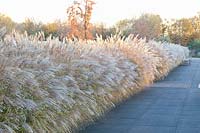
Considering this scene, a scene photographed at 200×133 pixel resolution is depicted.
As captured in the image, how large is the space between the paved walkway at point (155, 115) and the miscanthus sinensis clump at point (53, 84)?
29cm

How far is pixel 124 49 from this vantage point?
43.7 ft

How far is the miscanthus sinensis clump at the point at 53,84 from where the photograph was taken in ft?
17.8

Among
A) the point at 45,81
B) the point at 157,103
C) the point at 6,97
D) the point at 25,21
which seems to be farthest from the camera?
the point at 25,21

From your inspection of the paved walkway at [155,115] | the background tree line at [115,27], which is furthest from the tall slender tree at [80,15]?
the paved walkway at [155,115]

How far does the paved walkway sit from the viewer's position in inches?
299

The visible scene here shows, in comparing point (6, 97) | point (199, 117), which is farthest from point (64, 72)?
point (199, 117)

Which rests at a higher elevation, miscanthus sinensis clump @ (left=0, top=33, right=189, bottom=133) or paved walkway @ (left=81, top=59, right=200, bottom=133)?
miscanthus sinensis clump @ (left=0, top=33, right=189, bottom=133)

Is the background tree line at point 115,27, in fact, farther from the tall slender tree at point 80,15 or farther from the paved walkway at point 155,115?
the paved walkway at point 155,115

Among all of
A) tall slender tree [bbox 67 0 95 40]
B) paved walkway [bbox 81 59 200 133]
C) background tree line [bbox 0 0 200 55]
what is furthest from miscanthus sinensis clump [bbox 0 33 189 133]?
tall slender tree [bbox 67 0 95 40]

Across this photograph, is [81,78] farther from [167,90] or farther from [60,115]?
[167,90]

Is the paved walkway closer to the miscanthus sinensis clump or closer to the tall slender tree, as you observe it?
the miscanthus sinensis clump

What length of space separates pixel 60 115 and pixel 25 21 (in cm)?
2907

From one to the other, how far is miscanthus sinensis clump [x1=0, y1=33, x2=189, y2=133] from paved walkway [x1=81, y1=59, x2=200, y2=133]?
29cm

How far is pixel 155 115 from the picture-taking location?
9.03 metres
